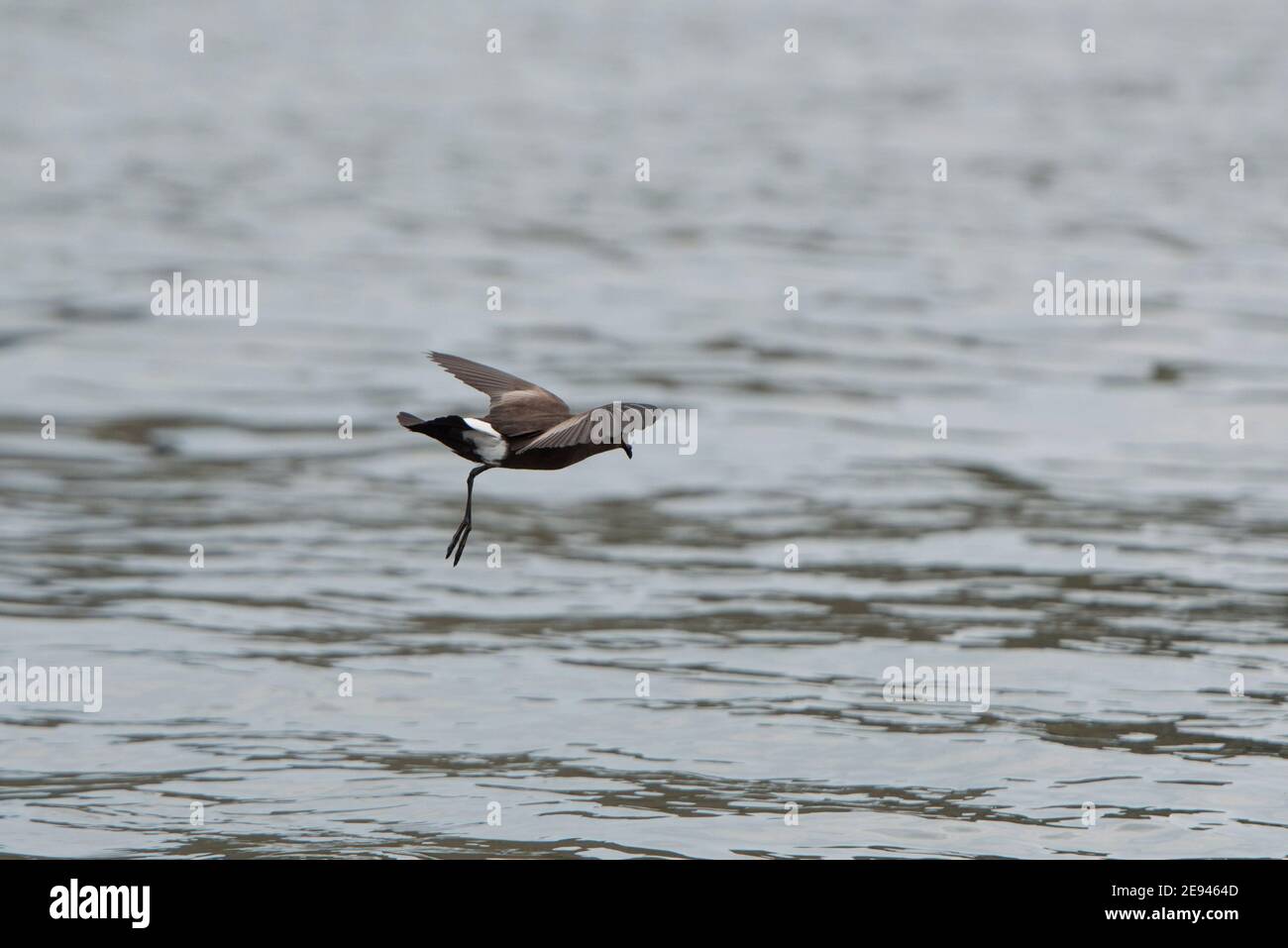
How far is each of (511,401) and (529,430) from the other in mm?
407

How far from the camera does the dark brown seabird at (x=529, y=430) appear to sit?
781 cm

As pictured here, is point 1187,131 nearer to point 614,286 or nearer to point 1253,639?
point 614,286

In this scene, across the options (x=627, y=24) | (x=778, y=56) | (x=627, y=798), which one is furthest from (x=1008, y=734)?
(x=627, y=24)

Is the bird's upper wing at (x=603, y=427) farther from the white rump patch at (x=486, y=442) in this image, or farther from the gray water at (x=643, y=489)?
the gray water at (x=643, y=489)

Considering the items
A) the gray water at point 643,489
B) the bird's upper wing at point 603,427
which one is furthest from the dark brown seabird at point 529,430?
the gray water at point 643,489

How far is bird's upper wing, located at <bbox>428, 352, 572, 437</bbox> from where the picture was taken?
8414 mm

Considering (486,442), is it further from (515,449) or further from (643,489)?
(643,489)

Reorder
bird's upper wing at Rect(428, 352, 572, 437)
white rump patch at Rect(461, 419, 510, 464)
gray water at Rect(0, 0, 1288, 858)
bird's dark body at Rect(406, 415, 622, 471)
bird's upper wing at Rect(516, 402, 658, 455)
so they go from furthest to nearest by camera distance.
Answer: gray water at Rect(0, 0, 1288, 858), bird's upper wing at Rect(428, 352, 572, 437), white rump patch at Rect(461, 419, 510, 464), bird's dark body at Rect(406, 415, 622, 471), bird's upper wing at Rect(516, 402, 658, 455)

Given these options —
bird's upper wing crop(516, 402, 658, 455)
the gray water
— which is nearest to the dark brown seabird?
bird's upper wing crop(516, 402, 658, 455)

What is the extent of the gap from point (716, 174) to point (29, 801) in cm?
2245

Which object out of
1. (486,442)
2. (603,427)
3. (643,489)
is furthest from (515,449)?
(643,489)

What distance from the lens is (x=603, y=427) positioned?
7.81 meters

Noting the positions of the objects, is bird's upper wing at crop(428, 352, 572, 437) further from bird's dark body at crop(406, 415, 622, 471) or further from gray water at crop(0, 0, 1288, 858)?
gray water at crop(0, 0, 1288, 858)
